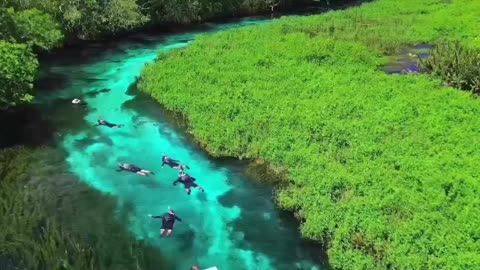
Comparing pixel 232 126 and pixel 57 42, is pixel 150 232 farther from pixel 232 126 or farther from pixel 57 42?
pixel 57 42

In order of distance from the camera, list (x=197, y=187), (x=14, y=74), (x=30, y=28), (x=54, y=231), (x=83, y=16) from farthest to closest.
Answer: (x=83, y=16) < (x=30, y=28) < (x=14, y=74) < (x=197, y=187) < (x=54, y=231)

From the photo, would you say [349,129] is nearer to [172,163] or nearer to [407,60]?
[172,163]

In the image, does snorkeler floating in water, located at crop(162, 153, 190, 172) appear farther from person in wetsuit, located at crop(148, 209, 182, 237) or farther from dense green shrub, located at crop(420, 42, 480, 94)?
dense green shrub, located at crop(420, 42, 480, 94)

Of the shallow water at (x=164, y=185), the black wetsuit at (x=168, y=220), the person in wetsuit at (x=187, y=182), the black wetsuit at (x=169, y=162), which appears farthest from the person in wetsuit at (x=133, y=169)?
the black wetsuit at (x=168, y=220)

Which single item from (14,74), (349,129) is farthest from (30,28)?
(349,129)

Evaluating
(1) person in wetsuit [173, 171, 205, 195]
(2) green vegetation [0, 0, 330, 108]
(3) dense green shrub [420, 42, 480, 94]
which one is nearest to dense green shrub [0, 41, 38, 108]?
(2) green vegetation [0, 0, 330, 108]

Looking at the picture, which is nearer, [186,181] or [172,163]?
[186,181]

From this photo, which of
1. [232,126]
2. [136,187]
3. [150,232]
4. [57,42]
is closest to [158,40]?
[57,42]
